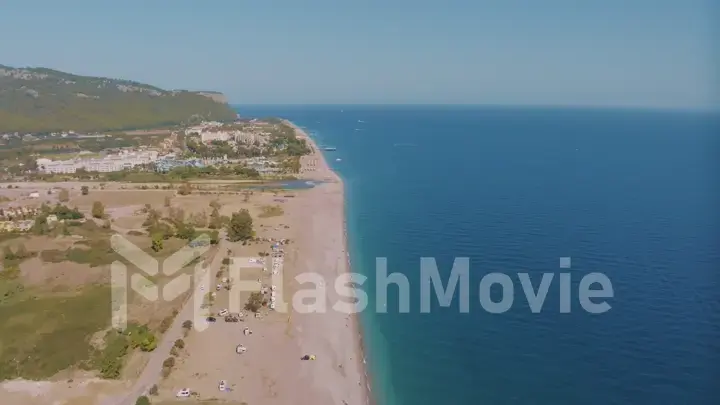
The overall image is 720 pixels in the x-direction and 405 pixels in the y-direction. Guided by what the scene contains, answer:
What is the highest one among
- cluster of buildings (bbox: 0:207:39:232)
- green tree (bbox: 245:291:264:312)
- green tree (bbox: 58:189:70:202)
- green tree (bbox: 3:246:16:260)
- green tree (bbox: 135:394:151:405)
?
green tree (bbox: 58:189:70:202)

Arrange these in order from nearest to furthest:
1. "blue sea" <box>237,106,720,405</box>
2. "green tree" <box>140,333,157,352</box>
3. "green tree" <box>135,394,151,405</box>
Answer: "green tree" <box>135,394,151,405</box>, "blue sea" <box>237,106,720,405</box>, "green tree" <box>140,333,157,352</box>

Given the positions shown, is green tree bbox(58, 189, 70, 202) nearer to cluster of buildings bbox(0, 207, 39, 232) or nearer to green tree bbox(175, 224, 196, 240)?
cluster of buildings bbox(0, 207, 39, 232)

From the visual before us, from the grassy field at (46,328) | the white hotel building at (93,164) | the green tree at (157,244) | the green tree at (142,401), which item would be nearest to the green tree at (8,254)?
the grassy field at (46,328)

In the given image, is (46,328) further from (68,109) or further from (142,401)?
(68,109)

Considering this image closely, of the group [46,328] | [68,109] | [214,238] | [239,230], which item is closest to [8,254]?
[46,328]

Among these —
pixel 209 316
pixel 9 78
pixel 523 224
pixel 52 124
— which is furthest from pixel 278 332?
pixel 9 78

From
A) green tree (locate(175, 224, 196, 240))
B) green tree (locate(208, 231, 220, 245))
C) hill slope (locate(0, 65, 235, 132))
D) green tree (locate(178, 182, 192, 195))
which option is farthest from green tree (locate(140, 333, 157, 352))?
hill slope (locate(0, 65, 235, 132))

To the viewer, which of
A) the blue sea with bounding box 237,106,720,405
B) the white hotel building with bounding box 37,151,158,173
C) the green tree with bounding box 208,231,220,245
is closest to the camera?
the blue sea with bounding box 237,106,720,405
